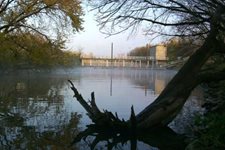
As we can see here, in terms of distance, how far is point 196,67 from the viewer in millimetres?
18516

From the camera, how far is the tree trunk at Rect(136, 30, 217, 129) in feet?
56.7

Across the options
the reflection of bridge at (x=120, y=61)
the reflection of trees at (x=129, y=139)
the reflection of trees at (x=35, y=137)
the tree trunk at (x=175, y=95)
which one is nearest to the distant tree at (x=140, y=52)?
the reflection of bridge at (x=120, y=61)

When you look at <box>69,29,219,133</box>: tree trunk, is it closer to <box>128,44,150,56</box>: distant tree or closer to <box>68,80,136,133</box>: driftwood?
<box>68,80,136,133</box>: driftwood

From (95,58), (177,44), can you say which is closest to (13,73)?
(177,44)

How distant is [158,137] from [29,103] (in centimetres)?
1337

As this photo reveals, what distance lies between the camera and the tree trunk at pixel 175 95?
17.3 meters

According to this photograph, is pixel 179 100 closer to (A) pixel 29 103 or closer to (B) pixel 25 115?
(B) pixel 25 115

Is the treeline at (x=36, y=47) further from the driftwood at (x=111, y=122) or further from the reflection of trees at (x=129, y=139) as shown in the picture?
the driftwood at (x=111, y=122)

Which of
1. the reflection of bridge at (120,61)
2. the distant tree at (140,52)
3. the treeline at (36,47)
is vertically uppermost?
the treeline at (36,47)

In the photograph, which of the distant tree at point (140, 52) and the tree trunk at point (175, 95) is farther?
the distant tree at point (140, 52)

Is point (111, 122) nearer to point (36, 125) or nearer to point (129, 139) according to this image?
point (129, 139)

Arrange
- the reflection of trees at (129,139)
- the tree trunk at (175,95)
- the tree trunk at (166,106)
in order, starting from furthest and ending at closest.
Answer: the tree trunk at (175,95) < the tree trunk at (166,106) < the reflection of trees at (129,139)

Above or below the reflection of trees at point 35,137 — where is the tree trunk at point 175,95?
above

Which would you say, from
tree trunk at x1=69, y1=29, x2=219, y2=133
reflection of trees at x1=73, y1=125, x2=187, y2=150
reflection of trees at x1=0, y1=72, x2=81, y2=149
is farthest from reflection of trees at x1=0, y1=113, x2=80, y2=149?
tree trunk at x1=69, y1=29, x2=219, y2=133
